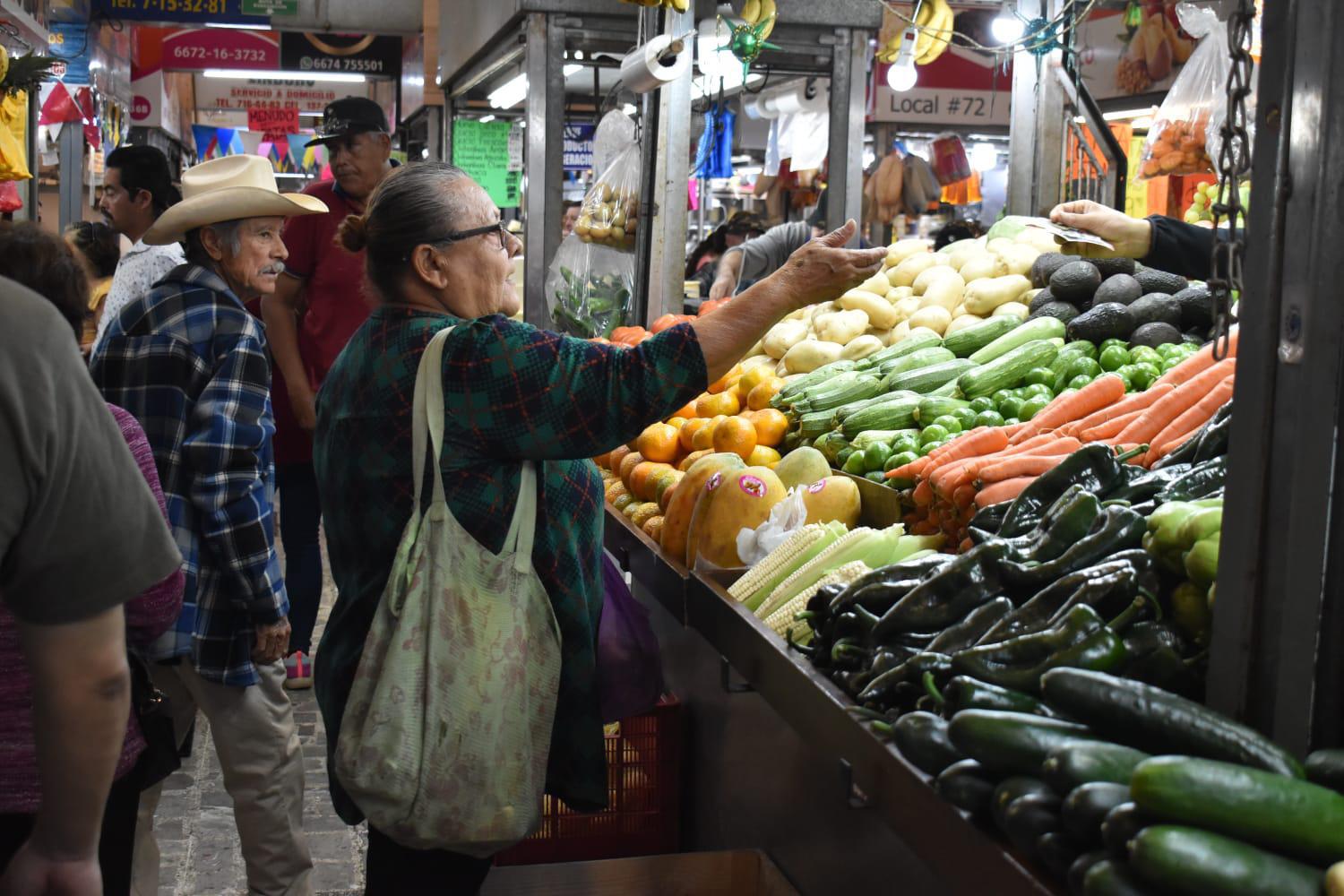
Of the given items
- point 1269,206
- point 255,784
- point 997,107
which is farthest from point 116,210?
point 997,107

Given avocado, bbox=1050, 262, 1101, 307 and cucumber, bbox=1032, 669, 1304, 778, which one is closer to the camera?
cucumber, bbox=1032, 669, 1304, 778

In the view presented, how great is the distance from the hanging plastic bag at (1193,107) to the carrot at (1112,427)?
9.69 feet

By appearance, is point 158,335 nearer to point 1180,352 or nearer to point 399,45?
point 1180,352

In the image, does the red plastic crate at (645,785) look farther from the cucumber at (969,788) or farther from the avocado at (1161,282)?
the avocado at (1161,282)

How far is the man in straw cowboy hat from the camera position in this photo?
3.26 metres

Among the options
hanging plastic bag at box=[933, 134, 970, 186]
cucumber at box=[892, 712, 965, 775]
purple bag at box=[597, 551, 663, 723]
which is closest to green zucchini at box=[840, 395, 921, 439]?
purple bag at box=[597, 551, 663, 723]

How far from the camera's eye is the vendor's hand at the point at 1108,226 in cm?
381

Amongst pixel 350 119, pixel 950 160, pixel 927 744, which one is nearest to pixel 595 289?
pixel 350 119

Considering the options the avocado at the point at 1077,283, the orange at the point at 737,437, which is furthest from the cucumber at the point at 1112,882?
the avocado at the point at 1077,283

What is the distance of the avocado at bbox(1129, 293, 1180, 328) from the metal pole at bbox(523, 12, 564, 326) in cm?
389

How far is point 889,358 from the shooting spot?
16.4 ft

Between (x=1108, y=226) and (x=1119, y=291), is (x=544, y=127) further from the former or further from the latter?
(x=1108, y=226)

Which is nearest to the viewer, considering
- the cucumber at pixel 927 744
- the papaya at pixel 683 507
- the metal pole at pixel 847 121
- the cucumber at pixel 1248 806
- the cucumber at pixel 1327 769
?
the cucumber at pixel 1248 806

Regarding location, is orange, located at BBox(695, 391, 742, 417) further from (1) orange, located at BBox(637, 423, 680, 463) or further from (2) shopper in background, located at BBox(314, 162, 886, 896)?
(2) shopper in background, located at BBox(314, 162, 886, 896)
